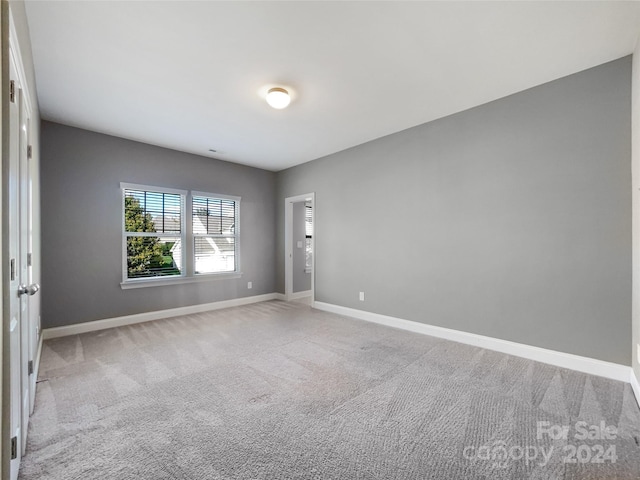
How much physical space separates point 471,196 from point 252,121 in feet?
9.21

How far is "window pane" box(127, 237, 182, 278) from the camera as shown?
4.32 metres

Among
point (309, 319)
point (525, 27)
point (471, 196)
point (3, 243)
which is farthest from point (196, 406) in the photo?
point (525, 27)

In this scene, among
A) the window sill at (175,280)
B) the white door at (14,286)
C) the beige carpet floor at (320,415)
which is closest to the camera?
the white door at (14,286)

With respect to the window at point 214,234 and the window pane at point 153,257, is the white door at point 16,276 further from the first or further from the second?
the window at point 214,234

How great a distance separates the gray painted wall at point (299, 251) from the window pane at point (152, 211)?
2.24 metres

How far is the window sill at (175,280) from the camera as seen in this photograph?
4258mm

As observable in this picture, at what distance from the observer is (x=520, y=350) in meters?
2.98

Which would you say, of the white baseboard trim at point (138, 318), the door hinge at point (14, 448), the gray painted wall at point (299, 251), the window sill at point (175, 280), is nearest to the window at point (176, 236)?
the window sill at point (175, 280)

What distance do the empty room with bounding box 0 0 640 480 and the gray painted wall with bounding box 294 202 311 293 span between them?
1.25 m

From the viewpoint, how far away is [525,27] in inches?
81.7

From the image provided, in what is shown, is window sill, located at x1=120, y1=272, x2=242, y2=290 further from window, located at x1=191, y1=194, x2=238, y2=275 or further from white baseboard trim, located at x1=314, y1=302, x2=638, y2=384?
white baseboard trim, located at x1=314, y1=302, x2=638, y2=384

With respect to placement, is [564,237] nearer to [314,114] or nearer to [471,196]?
[471,196]

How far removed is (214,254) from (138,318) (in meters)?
1.52

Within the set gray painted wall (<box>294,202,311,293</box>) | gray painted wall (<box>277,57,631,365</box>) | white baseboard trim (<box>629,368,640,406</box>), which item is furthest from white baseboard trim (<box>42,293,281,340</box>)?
white baseboard trim (<box>629,368,640,406</box>)
